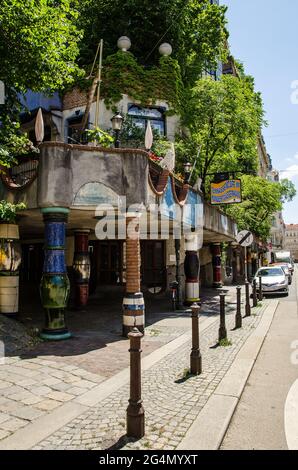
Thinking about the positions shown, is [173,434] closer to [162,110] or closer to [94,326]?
[94,326]

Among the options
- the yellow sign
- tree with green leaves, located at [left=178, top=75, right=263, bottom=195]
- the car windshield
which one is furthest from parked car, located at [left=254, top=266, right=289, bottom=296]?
tree with green leaves, located at [left=178, top=75, right=263, bottom=195]

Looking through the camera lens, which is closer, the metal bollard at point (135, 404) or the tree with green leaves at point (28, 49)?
the metal bollard at point (135, 404)

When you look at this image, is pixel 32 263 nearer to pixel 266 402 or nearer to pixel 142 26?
pixel 142 26

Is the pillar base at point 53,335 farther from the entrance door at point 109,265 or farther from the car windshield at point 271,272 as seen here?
the car windshield at point 271,272

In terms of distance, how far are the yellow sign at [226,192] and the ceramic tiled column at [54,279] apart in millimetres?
9353

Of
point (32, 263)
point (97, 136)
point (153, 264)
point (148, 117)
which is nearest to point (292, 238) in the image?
point (153, 264)

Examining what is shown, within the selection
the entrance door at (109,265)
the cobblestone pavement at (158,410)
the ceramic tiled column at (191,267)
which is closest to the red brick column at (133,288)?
the cobblestone pavement at (158,410)

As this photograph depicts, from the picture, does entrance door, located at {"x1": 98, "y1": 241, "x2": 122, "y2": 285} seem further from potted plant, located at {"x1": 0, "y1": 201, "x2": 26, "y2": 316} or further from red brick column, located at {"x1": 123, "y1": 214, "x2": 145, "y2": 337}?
red brick column, located at {"x1": 123, "y1": 214, "x2": 145, "y2": 337}

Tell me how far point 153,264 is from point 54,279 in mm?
10178

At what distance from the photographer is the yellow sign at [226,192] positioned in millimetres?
16147

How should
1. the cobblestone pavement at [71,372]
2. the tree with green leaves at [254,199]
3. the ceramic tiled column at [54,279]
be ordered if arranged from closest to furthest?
the cobblestone pavement at [71,372] < the ceramic tiled column at [54,279] < the tree with green leaves at [254,199]

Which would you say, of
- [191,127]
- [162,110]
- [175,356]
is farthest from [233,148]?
[175,356]

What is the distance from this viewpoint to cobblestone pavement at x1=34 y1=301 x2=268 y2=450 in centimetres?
376

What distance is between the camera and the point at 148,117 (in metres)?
18.2
